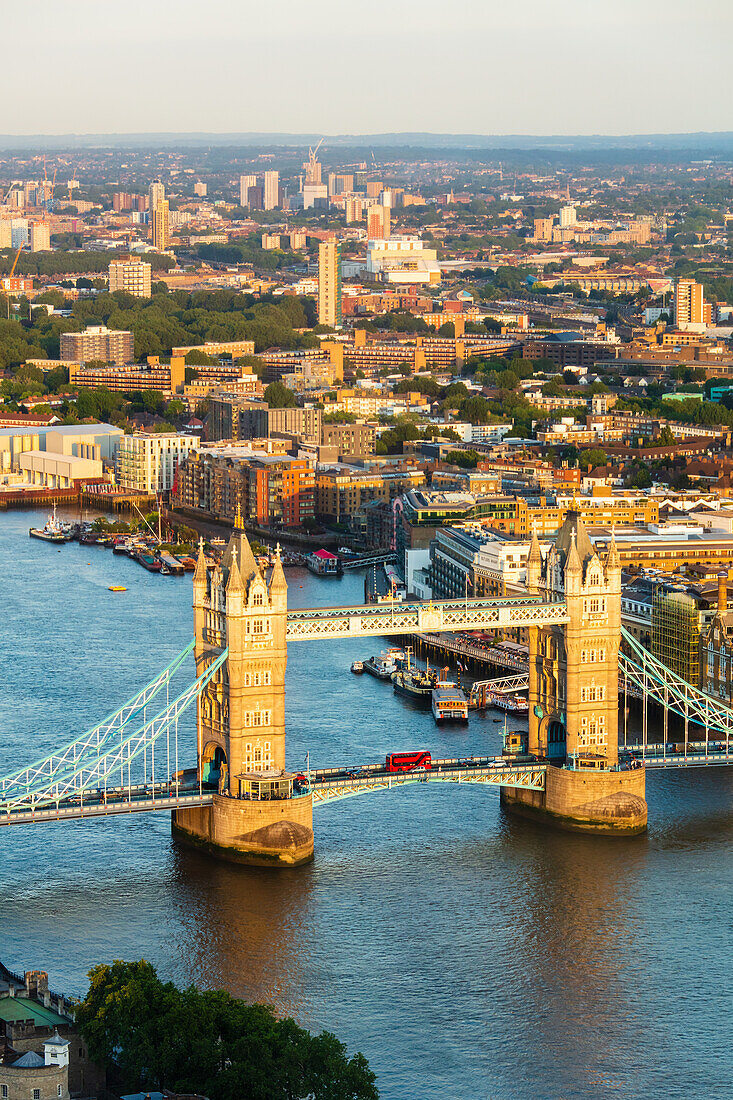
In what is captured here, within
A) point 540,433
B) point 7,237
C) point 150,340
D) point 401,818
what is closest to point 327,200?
point 7,237

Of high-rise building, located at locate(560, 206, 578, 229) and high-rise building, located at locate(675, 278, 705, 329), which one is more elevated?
high-rise building, located at locate(675, 278, 705, 329)

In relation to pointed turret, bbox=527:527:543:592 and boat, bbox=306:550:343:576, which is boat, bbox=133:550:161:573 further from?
pointed turret, bbox=527:527:543:592

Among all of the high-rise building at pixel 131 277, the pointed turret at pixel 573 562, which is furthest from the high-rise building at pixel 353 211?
the pointed turret at pixel 573 562

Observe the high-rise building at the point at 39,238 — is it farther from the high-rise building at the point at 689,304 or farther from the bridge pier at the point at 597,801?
the bridge pier at the point at 597,801

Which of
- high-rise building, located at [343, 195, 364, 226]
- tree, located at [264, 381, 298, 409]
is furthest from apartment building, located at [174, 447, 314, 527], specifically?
high-rise building, located at [343, 195, 364, 226]

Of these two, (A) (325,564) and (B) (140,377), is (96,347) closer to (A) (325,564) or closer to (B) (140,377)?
(B) (140,377)

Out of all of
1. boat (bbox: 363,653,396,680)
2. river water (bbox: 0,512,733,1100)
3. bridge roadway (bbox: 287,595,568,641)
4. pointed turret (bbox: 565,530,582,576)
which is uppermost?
pointed turret (bbox: 565,530,582,576)

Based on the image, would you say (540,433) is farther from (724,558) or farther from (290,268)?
(290,268)

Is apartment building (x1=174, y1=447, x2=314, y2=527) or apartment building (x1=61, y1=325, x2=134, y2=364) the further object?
apartment building (x1=61, y1=325, x2=134, y2=364)
